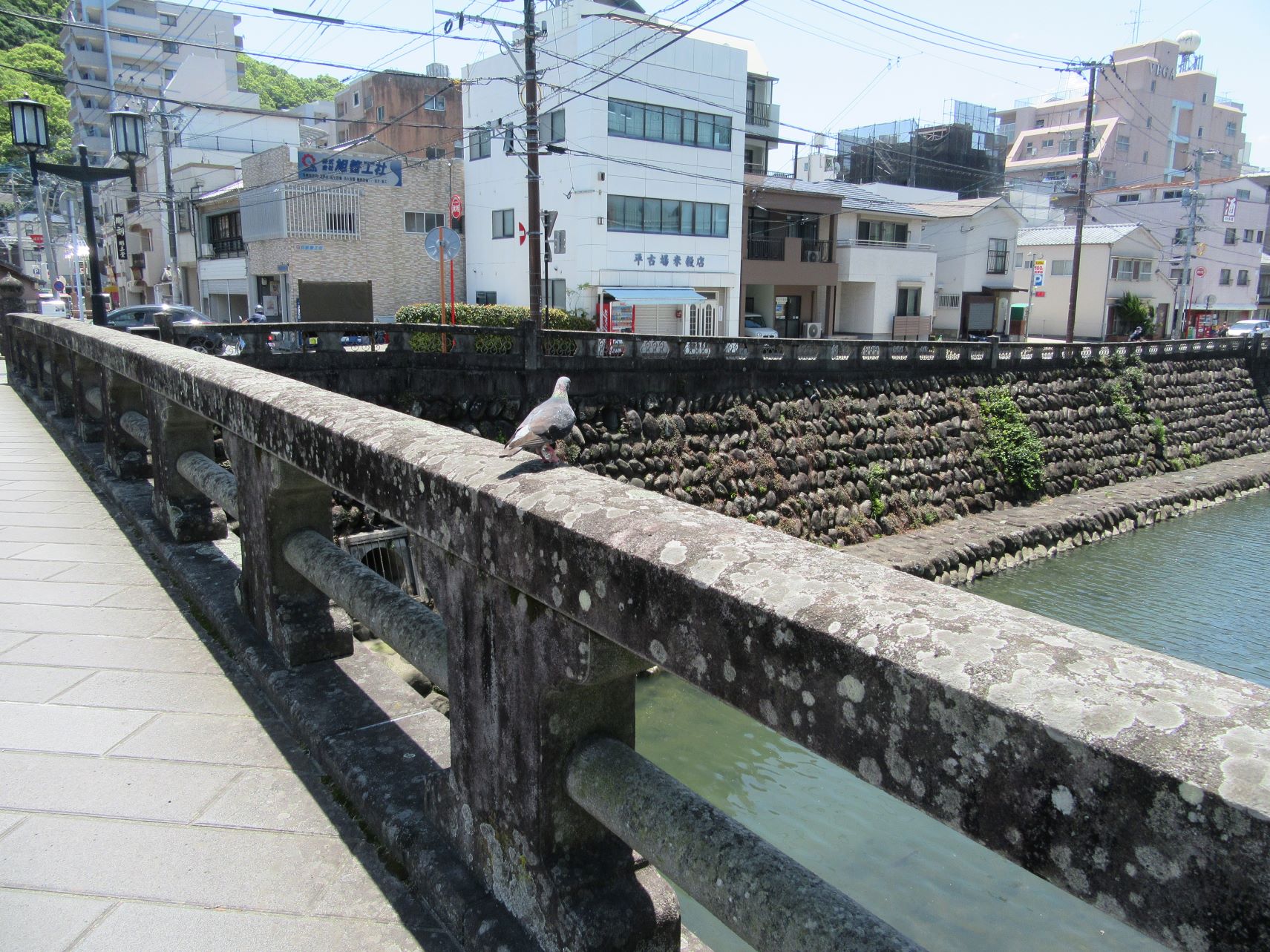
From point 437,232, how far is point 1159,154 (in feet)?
245

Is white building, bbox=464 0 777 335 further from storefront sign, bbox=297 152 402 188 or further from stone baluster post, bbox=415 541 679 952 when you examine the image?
stone baluster post, bbox=415 541 679 952

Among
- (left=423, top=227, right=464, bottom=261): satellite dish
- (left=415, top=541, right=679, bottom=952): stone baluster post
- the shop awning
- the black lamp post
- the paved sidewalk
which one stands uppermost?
the black lamp post

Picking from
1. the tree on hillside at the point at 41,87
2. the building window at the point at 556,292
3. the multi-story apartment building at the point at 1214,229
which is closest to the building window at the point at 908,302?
the building window at the point at 556,292

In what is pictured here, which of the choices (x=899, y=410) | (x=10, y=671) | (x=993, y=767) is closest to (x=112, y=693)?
(x=10, y=671)

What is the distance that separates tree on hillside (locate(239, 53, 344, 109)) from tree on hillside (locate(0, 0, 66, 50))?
13226mm

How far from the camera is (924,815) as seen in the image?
422cm

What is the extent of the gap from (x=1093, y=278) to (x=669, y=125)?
85.6 feet

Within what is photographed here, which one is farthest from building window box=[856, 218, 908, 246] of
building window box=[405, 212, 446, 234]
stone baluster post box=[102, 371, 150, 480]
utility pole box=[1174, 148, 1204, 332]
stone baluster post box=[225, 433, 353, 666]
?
stone baluster post box=[225, 433, 353, 666]

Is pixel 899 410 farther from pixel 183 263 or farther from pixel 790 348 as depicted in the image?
pixel 183 263

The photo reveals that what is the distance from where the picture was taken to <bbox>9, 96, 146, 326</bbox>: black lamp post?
38.4 ft

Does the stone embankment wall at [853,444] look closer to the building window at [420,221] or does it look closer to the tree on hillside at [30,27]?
the building window at [420,221]

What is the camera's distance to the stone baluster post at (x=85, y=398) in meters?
8.11

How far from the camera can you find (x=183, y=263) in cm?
3756

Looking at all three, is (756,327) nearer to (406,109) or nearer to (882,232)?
(882,232)
